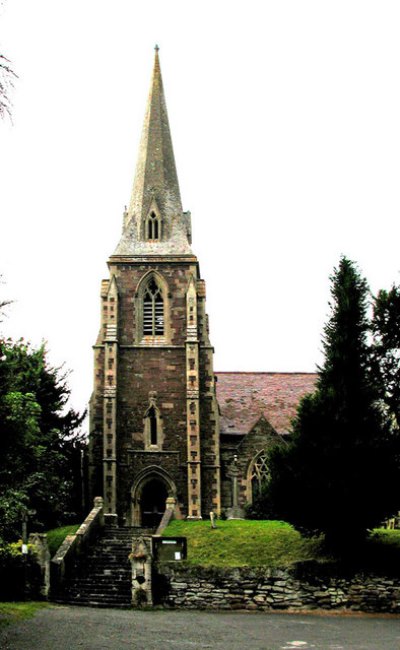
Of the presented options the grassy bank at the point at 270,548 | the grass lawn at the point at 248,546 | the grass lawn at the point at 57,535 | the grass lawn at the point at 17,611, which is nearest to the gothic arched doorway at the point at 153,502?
the grass lawn at the point at 57,535

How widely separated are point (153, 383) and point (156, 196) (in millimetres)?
11029

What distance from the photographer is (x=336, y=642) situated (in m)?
17.5

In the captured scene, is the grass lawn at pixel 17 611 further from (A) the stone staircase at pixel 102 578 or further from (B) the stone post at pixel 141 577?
(B) the stone post at pixel 141 577

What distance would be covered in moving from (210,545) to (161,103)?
28.8 meters

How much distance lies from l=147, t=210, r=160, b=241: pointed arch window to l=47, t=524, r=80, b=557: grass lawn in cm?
1579

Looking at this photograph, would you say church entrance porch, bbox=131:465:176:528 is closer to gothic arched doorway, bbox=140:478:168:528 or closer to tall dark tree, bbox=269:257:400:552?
gothic arched doorway, bbox=140:478:168:528

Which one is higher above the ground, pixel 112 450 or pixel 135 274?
pixel 135 274

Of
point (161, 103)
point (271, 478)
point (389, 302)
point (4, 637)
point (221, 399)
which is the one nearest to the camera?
point (4, 637)

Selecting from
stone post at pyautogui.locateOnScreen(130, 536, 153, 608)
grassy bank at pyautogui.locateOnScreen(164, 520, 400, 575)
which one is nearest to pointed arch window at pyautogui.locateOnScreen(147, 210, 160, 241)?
grassy bank at pyautogui.locateOnScreen(164, 520, 400, 575)

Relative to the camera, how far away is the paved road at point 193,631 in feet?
55.2

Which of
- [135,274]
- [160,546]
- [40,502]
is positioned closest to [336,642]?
[160,546]

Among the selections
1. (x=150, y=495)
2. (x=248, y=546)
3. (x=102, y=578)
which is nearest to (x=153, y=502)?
(x=150, y=495)

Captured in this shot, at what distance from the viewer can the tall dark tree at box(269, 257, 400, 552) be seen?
24516 millimetres

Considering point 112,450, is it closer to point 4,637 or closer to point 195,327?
point 195,327
